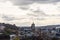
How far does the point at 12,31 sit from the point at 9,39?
20.2 feet

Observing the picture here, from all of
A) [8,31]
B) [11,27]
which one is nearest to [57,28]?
[11,27]

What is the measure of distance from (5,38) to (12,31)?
608 cm

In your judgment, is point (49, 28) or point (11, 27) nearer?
point (11, 27)

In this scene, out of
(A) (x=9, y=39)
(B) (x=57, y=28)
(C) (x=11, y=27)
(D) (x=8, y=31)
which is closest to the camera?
(A) (x=9, y=39)

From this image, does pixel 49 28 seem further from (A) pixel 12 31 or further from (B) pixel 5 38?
(B) pixel 5 38

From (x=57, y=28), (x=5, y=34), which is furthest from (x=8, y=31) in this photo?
(x=57, y=28)

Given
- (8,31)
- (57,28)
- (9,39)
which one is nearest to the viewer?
(9,39)

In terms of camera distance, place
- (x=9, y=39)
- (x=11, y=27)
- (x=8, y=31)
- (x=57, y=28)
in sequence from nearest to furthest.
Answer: (x=9, y=39), (x=8, y=31), (x=11, y=27), (x=57, y=28)

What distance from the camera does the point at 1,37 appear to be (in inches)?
1577

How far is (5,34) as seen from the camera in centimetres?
4194

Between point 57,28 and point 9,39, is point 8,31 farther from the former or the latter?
point 57,28

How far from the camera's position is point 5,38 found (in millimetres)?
39750

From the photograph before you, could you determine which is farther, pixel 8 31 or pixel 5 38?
pixel 8 31

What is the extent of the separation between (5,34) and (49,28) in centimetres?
2389
